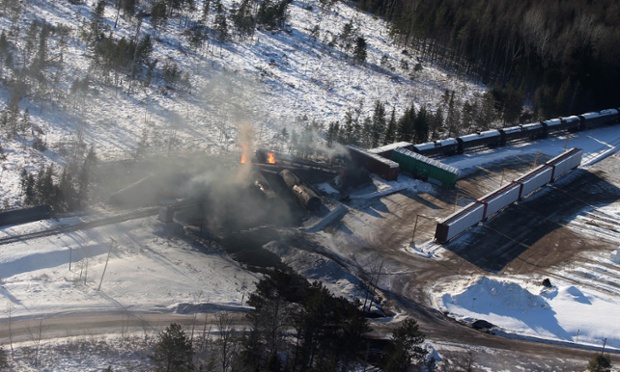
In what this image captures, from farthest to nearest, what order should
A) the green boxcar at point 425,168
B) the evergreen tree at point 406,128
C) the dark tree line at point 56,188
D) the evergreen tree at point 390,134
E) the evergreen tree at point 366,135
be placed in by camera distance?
the evergreen tree at point 406,128
the evergreen tree at point 390,134
the evergreen tree at point 366,135
the green boxcar at point 425,168
the dark tree line at point 56,188

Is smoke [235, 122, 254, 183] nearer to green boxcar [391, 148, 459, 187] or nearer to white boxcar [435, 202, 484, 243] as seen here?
green boxcar [391, 148, 459, 187]

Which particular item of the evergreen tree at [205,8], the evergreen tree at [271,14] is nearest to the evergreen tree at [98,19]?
the evergreen tree at [205,8]

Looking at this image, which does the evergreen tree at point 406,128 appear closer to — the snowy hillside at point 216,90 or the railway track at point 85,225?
the snowy hillside at point 216,90

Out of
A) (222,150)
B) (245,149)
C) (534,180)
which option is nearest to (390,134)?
(534,180)

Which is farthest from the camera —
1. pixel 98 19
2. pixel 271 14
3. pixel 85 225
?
pixel 271 14

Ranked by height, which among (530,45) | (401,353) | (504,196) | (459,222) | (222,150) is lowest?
(222,150)

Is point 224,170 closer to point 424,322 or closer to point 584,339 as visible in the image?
point 424,322

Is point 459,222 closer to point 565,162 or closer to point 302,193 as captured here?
point 302,193
